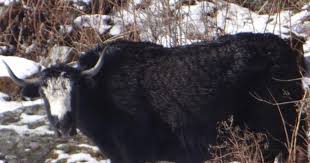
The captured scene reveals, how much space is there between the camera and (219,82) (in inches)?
246

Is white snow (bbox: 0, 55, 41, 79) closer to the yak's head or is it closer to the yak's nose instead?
the yak's head

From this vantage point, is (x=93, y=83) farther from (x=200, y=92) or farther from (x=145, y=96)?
(x=200, y=92)

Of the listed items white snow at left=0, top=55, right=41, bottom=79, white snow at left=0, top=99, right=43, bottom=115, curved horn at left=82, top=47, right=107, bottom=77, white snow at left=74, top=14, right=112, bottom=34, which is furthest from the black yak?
white snow at left=74, top=14, right=112, bottom=34

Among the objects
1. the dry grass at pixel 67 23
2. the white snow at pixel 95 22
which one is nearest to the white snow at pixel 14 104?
the dry grass at pixel 67 23

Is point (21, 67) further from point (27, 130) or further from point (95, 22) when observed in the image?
point (27, 130)

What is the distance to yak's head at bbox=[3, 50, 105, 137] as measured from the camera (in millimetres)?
5904

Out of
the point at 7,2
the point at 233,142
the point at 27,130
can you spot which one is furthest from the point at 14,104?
the point at 233,142

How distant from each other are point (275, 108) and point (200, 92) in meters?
0.69

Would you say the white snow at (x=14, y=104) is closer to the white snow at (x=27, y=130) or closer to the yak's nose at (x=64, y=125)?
the white snow at (x=27, y=130)

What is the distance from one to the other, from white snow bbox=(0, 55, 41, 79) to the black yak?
259cm

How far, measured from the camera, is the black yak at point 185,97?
6207mm

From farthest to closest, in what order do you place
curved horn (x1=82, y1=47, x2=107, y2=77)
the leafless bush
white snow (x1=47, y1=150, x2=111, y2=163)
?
1. white snow (x1=47, y1=150, x2=111, y2=163)
2. curved horn (x1=82, y1=47, x2=107, y2=77)
3. the leafless bush

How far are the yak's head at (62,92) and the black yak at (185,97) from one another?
0.02 meters

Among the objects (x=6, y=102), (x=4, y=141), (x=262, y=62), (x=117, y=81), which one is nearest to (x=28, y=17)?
(x=6, y=102)
